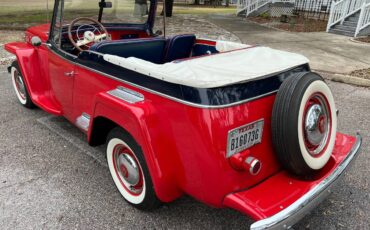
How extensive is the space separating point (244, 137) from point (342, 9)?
12790 millimetres

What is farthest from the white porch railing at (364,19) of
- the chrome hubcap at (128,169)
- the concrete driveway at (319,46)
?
the chrome hubcap at (128,169)

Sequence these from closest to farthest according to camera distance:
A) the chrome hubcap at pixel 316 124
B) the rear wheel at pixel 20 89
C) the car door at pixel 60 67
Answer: the chrome hubcap at pixel 316 124 < the car door at pixel 60 67 < the rear wheel at pixel 20 89

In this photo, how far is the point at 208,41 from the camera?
3.34 meters

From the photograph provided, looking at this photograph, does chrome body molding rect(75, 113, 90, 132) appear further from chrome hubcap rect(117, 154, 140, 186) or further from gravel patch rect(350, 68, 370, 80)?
gravel patch rect(350, 68, 370, 80)

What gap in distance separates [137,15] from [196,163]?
2650mm

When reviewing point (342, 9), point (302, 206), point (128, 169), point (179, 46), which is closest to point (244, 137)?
point (302, 206)

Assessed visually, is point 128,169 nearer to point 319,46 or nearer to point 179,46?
point 179,46

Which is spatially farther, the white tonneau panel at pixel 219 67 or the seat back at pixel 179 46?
the seat back at pixel 179 46

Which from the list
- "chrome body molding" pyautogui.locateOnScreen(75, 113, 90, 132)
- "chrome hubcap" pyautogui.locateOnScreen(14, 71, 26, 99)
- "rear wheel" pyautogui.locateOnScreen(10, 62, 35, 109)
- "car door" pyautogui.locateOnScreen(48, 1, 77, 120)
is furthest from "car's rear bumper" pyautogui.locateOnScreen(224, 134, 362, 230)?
"chrome hubcap" pyautogui.locateOnScreen(14, 71, 26, 99)

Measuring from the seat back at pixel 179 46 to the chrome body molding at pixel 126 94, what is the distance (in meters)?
1.07

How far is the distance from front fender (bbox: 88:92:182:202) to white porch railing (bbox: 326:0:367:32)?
12.4 meters

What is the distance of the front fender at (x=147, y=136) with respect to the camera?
6.63 ft

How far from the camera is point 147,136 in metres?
2.01

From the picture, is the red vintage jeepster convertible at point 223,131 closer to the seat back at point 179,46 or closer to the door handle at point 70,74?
the door handle at point 70,74
